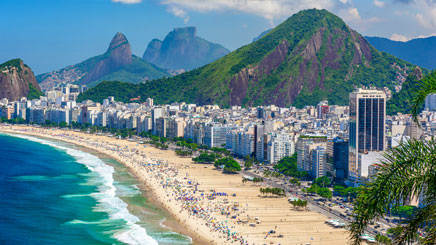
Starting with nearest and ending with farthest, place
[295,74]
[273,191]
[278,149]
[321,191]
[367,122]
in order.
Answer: [321,191] → [273,191] → [367,122] → [278,149] → [295,74]

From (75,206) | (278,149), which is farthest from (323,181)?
(75,206)

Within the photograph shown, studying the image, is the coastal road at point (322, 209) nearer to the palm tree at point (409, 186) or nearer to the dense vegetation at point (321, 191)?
the dense vegetation at point (321, 191)

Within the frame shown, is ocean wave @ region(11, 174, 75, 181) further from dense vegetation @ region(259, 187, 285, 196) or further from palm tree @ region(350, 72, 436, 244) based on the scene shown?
palm tree @ region(350, 72, 436, 244)

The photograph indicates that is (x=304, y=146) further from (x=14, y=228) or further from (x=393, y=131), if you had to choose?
(x=14, y=228)

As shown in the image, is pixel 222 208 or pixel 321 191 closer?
pixel 222 208

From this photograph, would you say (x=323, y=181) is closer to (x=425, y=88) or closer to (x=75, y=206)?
(x=75, y=206)

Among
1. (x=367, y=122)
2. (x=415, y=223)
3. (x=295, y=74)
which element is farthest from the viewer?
(x=295, y=74)

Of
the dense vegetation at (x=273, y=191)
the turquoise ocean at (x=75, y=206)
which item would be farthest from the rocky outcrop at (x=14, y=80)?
the dense vegetation at (x=273, y=191)
